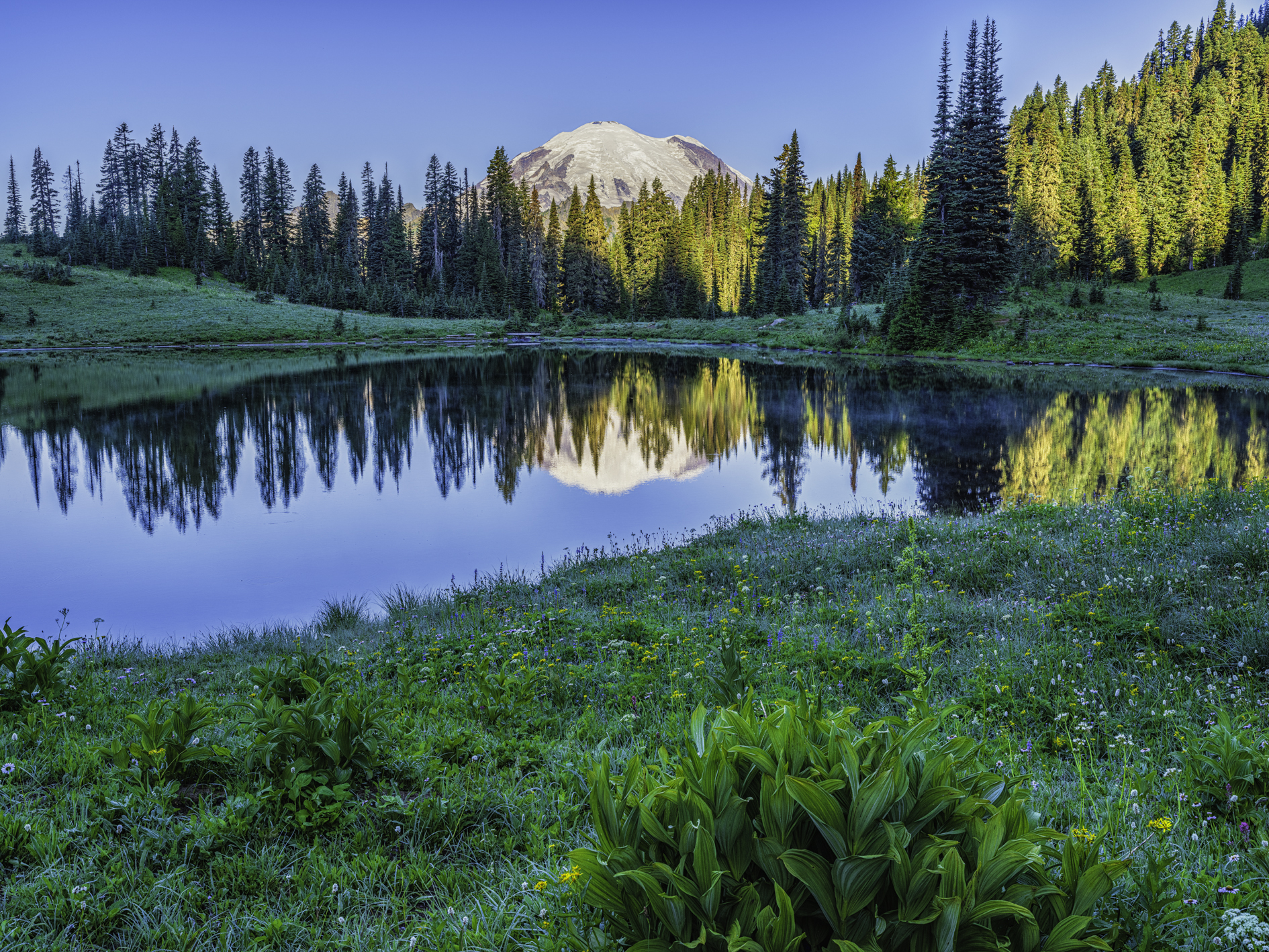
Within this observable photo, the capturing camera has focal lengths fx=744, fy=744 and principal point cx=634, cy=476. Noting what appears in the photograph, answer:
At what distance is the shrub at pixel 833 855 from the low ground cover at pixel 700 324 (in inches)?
1520

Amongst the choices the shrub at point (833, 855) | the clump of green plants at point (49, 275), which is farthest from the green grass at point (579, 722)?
the clump of green plants at point (49, 275)

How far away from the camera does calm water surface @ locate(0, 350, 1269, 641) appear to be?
11461mm

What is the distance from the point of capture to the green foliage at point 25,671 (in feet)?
16.8

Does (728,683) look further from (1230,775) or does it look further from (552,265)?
(552,265)

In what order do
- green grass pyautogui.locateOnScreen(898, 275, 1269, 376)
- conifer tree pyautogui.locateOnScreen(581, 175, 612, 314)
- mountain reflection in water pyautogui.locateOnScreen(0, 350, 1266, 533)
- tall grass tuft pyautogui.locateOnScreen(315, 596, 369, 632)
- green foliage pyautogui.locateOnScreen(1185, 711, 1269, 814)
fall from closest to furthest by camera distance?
green foliage pyautogui.locateOnScreen(1185, 711, 1269, 814) < tall grass tuft pyautogui.locateOnScreen(315, 596, 369, 632) < mountain reflection in water pyautogui.locateOnScreen(0, 350, 1266, 533) < green grass pyautogui.locateOnScreen(898, 275, 1269, 376) < conifer tree pyautogui.locateOnScreen(581, 175, 612, 314)

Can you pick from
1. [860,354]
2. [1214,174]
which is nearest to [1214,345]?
[860,354]

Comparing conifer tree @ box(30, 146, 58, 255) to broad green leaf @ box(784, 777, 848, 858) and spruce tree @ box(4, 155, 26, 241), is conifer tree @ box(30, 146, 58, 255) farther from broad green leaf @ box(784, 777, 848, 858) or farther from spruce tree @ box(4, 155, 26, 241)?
broad green leaf @ box(784, 777, 848, 858)

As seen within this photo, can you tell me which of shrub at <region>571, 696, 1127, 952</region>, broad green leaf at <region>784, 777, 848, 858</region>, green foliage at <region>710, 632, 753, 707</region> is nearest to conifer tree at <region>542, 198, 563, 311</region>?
Result: green foliage at <region>710, 632, 753, 707</region>

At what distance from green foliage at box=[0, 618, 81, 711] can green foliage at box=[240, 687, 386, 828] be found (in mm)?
2319

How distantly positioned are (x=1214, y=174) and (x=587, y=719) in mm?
106732

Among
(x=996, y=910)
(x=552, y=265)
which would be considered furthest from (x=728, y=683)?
(x=552, y=265)

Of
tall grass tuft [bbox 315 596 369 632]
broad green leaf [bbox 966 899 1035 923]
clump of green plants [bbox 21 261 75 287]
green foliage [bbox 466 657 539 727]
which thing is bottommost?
tall grass tuft [bbox 315 596 369 632]

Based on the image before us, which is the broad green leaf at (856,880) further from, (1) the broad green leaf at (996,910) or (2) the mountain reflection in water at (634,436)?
(2) the mountain reflection in water at (634,436)

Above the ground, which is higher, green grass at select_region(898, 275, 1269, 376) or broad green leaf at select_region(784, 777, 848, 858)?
green grass at select_region(898, 275, 1269, 376)
